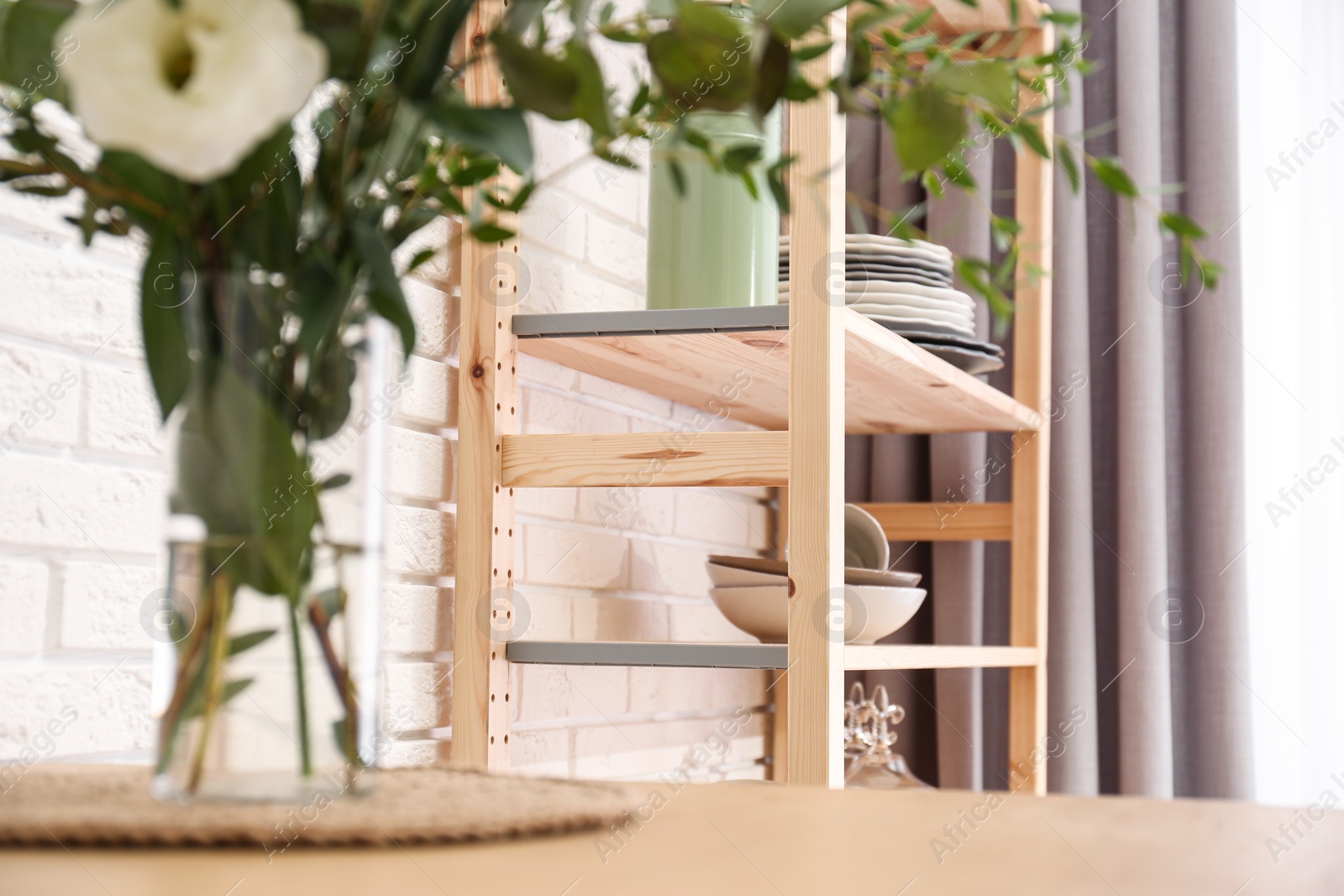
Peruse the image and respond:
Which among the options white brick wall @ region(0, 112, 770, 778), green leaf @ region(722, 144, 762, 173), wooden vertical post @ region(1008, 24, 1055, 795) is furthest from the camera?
wooden vertical post @ region(1008, 24, 1055, 795)

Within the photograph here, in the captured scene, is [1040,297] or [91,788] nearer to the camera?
[91,788]

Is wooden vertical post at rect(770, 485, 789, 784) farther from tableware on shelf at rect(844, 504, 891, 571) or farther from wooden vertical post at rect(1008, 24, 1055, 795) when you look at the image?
wooden vertical post at rect(1008, 24, 1055, 795)

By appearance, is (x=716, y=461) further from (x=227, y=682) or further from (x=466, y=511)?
(x=227, y=682)

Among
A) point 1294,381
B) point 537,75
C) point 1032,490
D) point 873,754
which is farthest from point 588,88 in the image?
point 1294,381

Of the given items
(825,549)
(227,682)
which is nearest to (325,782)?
(227,682)

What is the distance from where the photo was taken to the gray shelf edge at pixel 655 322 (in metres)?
1.18

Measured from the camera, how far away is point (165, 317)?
0.46 m

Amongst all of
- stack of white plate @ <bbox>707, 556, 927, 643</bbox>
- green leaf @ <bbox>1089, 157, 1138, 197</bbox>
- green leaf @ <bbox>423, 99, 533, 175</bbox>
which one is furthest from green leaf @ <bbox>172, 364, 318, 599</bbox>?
stack of white plate @ <bbox>707, 556, 927, 643</bbox>

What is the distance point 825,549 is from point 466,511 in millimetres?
357

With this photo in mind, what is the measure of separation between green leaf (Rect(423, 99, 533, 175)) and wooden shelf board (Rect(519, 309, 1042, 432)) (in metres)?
0.74

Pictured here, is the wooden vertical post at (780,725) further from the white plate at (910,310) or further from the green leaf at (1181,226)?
the green leaf at (1181,226)

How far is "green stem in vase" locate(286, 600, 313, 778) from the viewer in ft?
1.51

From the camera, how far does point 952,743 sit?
2.04m

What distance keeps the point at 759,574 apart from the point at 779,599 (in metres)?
0.04
